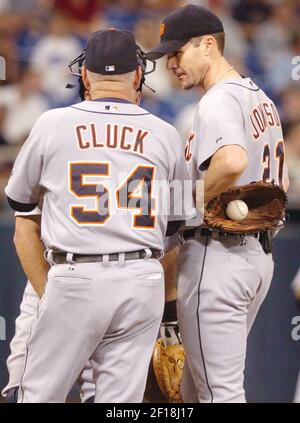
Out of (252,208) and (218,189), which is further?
(252,208)

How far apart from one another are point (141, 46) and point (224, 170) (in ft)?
7.72

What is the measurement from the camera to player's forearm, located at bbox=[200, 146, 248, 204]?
100 inches

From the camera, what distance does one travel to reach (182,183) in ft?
8.46

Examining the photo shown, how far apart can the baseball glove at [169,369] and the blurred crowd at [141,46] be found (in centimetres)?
143

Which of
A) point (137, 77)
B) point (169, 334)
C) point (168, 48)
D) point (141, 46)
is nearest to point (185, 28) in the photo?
point (168, 48)

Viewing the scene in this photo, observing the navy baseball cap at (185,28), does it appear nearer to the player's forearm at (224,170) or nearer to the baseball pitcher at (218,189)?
the baseball pitcher at (218,189)

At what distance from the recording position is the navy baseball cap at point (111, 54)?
2.45m

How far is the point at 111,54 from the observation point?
244 cm

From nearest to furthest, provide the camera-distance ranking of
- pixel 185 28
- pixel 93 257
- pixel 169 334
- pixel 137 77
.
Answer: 1. pixel 93 257
2. pixel 137 77
3. pixel 185 28
4. pixel 169 334

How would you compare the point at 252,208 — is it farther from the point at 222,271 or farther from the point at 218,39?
the point at 218,39

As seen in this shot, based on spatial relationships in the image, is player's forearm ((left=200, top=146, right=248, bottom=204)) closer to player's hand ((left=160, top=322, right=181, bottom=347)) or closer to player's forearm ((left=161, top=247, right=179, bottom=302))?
player's forearm ((left=161, top=247, right=179, bottom=302))

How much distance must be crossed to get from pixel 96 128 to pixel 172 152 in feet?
0.82
